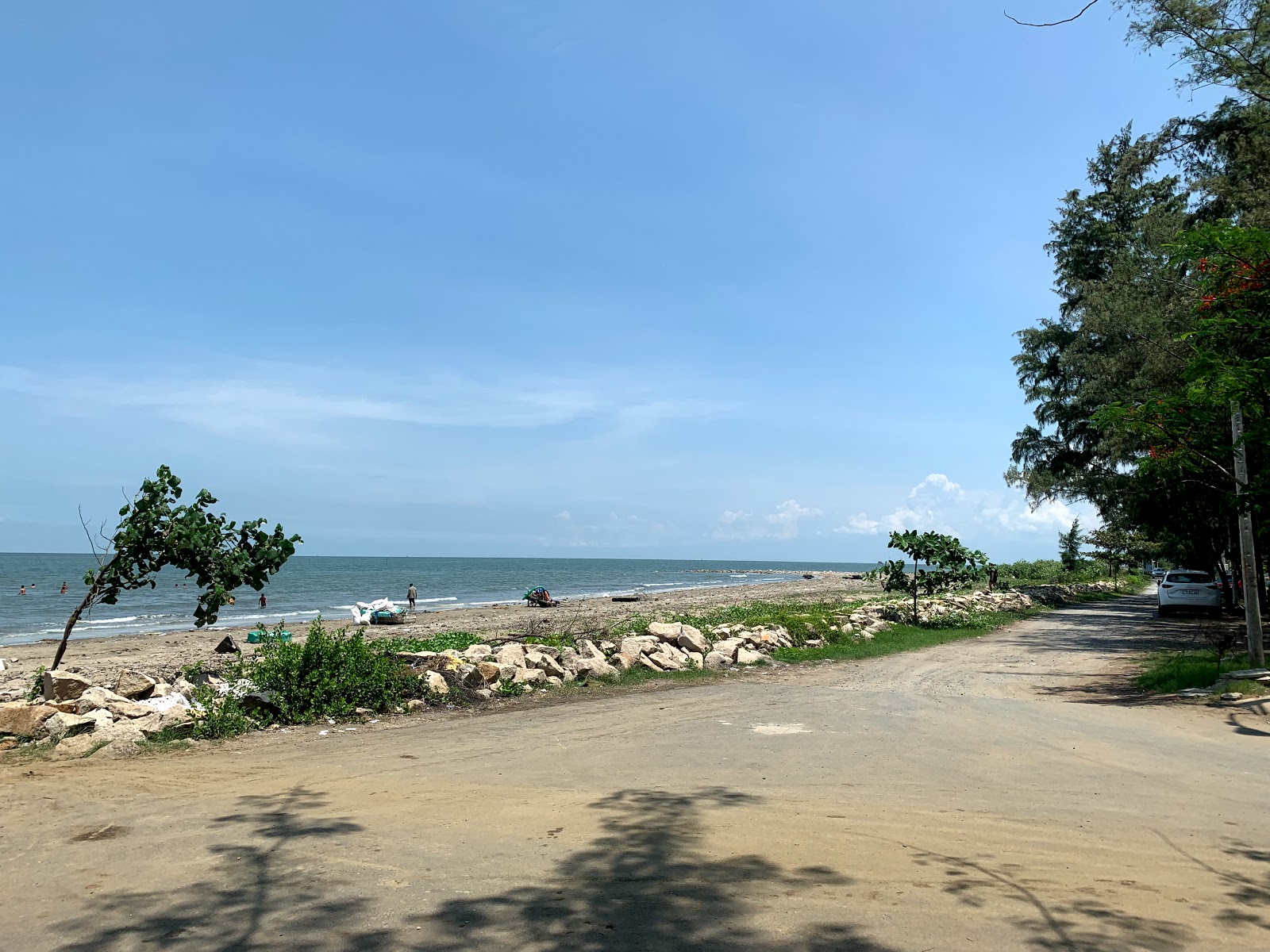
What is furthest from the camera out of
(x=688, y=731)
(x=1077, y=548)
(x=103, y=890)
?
(x=1077, y=548)

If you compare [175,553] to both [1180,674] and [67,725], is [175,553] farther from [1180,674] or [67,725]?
[1180,674]

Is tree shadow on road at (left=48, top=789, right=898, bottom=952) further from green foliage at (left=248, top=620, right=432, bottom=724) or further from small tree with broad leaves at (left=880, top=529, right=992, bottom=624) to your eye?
small tree with broad leaves at (left=880, top=529, right=992, bottom=624)

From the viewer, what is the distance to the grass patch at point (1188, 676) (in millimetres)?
12031

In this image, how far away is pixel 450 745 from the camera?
894 centimetres

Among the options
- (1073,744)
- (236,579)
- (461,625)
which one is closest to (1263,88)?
(1073,744)

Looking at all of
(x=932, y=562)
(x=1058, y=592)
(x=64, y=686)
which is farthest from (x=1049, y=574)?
(x=64, y=686)

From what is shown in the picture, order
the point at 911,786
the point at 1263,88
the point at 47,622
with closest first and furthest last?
1. the point at 911,786
2. the point at 1263,88
3. the point at 47,622

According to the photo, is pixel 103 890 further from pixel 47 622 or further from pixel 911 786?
pixel 47 622

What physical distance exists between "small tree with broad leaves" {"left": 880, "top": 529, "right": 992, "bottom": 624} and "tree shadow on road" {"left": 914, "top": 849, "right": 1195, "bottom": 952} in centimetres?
2250

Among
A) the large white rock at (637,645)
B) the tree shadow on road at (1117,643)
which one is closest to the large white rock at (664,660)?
A: the large white rock at (637,645)

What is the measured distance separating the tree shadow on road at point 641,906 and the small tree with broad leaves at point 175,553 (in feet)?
22.4

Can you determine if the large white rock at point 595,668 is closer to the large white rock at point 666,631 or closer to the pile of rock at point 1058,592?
the large white rock at point 666,631

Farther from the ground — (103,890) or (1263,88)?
(1263,88)

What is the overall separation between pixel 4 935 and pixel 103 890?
59 cm
